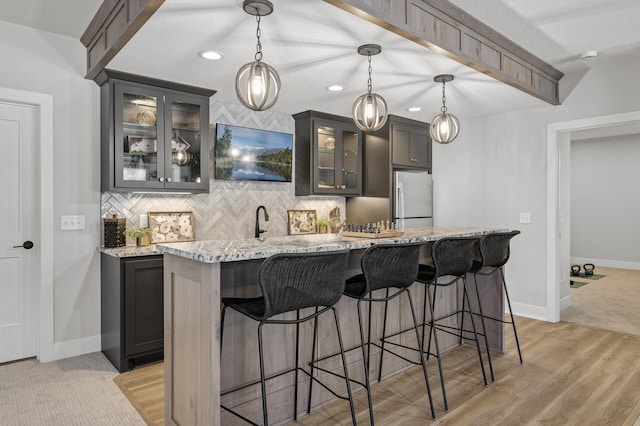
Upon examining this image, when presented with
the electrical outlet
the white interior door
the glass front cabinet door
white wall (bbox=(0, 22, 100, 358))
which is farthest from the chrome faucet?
the white interior door

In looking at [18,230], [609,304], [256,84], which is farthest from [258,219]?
[609,304]

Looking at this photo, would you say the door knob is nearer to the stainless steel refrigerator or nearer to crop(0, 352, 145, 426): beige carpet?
crop(0, 352, 145, 426): beige carpet

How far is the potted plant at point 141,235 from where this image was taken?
3558mm

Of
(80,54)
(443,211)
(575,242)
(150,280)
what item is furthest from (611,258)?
(80,54)

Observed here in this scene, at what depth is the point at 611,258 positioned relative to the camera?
26.1 feet

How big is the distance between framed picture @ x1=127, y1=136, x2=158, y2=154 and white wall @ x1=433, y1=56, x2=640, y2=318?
3706 mm

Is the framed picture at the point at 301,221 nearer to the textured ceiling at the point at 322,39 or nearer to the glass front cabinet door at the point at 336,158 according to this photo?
the glass front cabinet door at the point at 336,158

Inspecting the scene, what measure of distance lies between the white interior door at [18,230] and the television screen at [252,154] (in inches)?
64.6

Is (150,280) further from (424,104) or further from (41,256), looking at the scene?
(424,104)

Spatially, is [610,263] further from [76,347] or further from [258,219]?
[76,347]

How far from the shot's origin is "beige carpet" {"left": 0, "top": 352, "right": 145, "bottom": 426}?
7.99 feet

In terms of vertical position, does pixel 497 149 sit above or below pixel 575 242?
above

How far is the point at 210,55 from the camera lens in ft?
10.0

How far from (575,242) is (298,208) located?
651 centimetres
